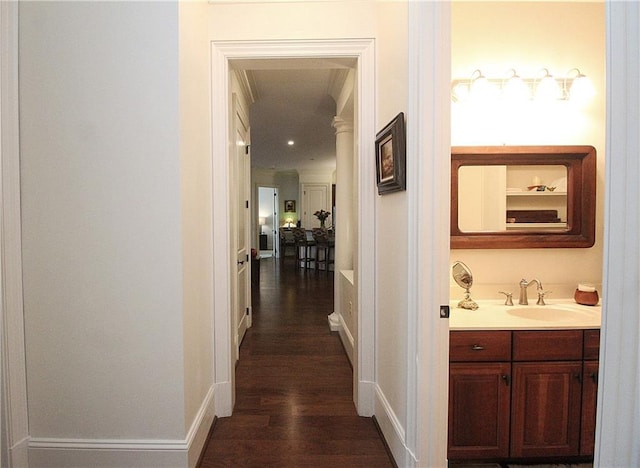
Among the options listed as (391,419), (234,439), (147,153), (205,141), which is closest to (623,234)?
(391,419)

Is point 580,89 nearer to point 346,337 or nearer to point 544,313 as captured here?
point 544,313

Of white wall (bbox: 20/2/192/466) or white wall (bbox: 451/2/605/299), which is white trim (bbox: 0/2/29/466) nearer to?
white wall (bbox: 20/2/192/466)

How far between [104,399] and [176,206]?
102cm

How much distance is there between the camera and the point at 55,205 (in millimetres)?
1673

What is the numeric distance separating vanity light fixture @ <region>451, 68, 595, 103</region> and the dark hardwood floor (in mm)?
2170

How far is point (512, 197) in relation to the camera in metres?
2.24

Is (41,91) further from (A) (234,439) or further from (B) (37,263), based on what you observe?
(A) (234,439)

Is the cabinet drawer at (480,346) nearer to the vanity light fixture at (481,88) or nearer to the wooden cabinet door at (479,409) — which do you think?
the wooden cabinet door at (479,409)

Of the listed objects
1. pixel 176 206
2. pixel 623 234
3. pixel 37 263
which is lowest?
pixel 37 263

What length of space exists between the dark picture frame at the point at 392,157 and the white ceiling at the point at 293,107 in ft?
2.50

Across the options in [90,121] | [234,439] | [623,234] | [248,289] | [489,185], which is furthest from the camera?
[248,289]

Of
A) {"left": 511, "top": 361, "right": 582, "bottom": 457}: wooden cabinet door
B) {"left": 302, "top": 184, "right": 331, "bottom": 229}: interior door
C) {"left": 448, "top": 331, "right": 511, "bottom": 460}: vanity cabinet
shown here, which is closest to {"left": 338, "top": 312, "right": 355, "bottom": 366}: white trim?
{"left": 448, "top": 331, "right": 511, "bottom": 460}: vanity cabinet

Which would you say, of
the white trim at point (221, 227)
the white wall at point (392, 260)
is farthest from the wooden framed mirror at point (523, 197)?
the white trim at point (221, 227)

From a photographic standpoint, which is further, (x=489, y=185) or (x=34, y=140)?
(x=489, y=185)
